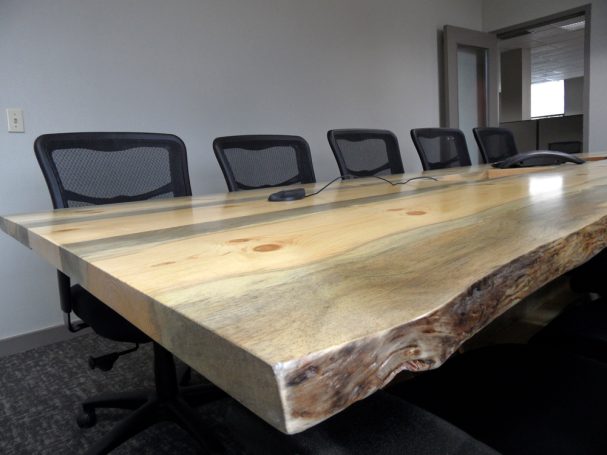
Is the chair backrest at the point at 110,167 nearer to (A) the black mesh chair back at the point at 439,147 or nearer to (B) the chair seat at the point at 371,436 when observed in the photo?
(B) the chair seat at the point at 371,436

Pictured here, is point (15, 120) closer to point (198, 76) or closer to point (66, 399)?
point (198, 76)

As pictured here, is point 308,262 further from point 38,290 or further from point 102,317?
point 38,290

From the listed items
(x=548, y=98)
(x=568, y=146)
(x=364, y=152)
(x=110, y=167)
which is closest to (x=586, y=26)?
(x=568, y=146)

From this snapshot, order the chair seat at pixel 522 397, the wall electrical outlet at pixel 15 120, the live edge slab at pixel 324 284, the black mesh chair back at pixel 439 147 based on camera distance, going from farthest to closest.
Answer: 1. the black mesh chair back at pixel 439 147
2. the wall electrical outlet at pixel 15 120
3. the chair seat at pixel 522 397
4. the live edge slab at pixel 324 284

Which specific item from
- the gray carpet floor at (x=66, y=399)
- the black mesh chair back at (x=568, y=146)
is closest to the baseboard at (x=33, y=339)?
the gray carpet floor at (x=66, y=399)

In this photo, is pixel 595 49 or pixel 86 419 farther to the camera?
pixel 595 49

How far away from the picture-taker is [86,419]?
1.43m

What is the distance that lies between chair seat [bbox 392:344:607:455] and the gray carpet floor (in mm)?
846

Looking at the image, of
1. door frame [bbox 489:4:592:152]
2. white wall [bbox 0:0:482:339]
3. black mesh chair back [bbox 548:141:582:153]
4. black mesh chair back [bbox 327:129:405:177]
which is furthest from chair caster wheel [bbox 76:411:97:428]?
black mesh chair back [bbox 548:141:582:153]

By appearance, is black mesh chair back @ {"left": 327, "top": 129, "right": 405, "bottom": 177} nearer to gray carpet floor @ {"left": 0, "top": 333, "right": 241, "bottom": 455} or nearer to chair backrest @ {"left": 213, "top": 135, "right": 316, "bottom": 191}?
chair backrest @ {"left": 213, "top": 135, "right": 316, "bottom": 191}

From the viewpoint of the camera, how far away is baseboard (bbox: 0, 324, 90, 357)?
2.12 m

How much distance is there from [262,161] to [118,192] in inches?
24.5

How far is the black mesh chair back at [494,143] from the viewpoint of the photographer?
9.67 feet

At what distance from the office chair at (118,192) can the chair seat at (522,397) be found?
0.80 m
